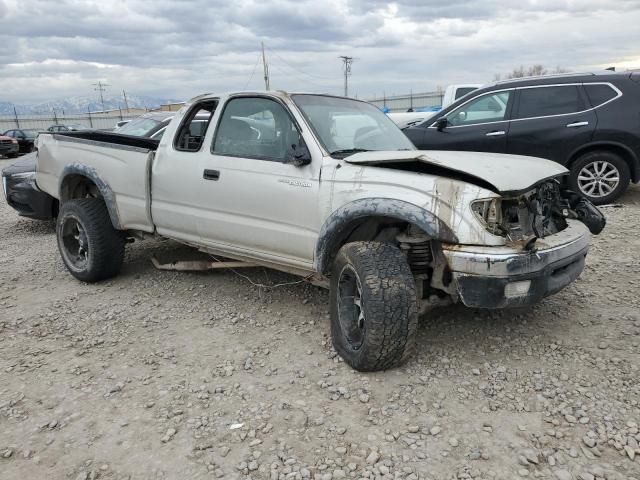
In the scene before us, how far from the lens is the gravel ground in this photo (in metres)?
2.50

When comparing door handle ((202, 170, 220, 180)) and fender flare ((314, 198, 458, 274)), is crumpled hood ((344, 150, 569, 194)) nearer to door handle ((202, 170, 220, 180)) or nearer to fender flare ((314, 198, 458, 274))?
fender flare ((314, 198, 458, 274))

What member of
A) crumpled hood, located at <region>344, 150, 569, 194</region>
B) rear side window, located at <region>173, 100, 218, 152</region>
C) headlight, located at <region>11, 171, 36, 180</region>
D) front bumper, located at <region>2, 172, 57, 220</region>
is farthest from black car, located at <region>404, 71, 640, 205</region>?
headlight, located at <region>11, 171, 36, 180</region>

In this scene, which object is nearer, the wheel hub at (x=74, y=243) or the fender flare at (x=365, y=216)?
the fender flare at (x=365, y=216)

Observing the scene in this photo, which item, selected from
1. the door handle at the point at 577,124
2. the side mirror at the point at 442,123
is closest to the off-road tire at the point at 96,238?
the side mirror at the point at 442,123

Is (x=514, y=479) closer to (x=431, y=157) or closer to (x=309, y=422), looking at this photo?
(x=309, y=422)

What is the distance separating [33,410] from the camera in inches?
119

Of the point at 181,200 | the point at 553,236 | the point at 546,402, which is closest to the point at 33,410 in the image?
the point at 181,200

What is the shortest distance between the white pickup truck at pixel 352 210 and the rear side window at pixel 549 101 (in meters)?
3.78

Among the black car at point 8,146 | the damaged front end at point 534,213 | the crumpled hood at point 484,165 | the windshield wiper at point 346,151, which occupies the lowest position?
the black car at point 8,146

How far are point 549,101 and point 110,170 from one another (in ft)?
19.4

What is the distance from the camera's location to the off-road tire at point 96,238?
4938mm

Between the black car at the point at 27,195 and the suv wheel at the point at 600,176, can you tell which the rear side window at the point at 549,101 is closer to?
the suv wheel at the point at 600,176

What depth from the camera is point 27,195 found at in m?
7.05

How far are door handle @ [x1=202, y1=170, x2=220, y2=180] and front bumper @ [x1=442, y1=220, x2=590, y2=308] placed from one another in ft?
6.37
